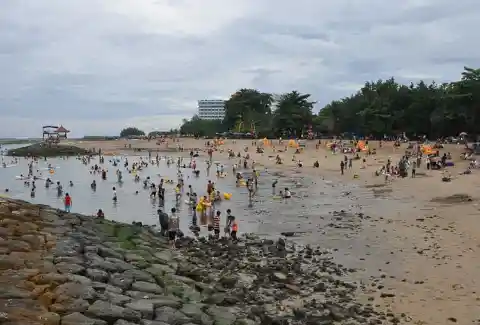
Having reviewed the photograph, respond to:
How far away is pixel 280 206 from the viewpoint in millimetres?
28891

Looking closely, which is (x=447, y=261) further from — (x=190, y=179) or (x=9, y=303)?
(x=190, y=179)

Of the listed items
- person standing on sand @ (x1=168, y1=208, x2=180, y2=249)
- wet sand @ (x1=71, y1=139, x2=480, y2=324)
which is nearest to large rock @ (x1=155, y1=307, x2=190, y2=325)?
wet sand @ (x1=71, y1=139, x2=480, y2=324)

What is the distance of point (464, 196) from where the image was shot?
25.3m

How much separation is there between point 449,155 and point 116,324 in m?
39.5

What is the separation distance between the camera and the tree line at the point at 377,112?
2063 inches

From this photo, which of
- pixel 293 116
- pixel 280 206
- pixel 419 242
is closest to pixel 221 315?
pixel 419 242

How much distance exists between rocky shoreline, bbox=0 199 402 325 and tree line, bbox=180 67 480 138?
41.4 m

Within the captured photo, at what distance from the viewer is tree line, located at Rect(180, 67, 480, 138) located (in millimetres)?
52406

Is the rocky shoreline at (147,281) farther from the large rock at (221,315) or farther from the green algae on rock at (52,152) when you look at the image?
the green algae on rock at (52,152)

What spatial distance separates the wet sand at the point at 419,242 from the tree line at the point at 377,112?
16.7m

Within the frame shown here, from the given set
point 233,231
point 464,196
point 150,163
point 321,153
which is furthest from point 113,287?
point 150,163

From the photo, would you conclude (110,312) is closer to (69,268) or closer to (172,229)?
(69,268)

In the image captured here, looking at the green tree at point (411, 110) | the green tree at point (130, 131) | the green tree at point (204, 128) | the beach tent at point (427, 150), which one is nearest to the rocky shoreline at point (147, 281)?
the beach tent at point (427, 150)

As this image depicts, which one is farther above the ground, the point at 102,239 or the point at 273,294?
the point at 102,239
